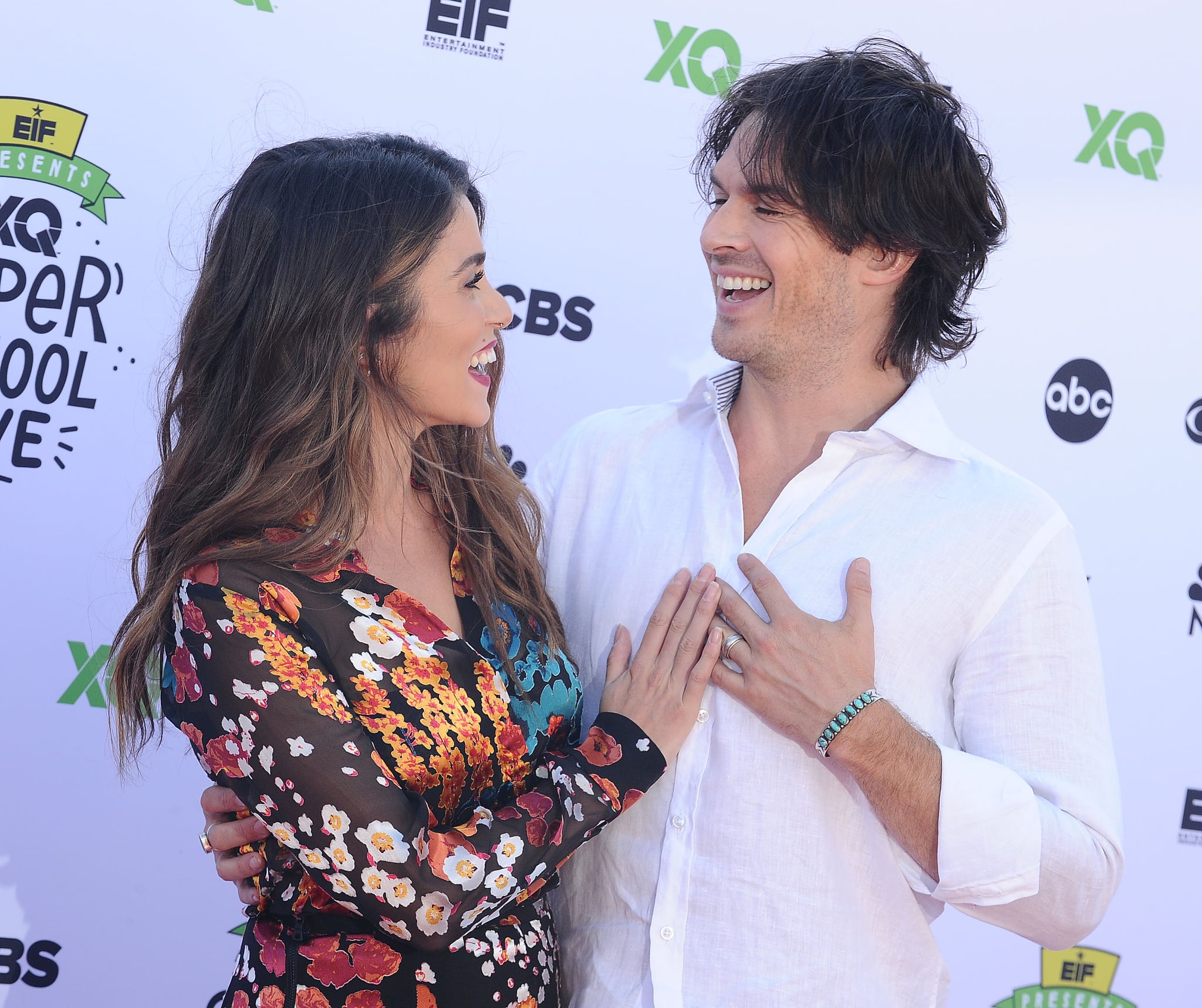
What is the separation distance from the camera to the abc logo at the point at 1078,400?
2.76m

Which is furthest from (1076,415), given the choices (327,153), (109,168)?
(109,168)

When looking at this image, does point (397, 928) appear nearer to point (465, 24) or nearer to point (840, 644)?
point (840, 644)

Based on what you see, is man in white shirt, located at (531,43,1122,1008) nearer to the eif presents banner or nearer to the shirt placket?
the shirt placket

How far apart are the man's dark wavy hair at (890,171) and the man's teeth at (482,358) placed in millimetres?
492

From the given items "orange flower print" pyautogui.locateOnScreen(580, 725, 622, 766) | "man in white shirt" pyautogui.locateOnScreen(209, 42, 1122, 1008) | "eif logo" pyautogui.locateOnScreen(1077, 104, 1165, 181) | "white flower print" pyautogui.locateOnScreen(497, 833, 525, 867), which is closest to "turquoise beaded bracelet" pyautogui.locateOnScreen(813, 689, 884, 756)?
"man in white shirt" pyautogui.locateOnScreen(209, 42, 1122, 1008)

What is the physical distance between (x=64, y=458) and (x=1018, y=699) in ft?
6.64

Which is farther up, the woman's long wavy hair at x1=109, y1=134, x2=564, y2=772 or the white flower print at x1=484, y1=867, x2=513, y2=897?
the woman's long wavy hair at x1=109, y1=134, x2=564, y2=772

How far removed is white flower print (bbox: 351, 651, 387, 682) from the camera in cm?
135

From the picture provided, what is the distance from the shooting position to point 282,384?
1495 millimetres

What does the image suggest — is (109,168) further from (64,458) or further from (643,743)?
(643,743)

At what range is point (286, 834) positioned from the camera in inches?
49.9

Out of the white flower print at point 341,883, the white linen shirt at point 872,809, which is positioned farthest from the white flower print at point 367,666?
the white linen shirt at point 872,809

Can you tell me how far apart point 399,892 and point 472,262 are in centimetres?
87

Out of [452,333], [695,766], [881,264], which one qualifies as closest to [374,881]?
[695,766]
